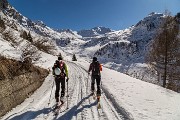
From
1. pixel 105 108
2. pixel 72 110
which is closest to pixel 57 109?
pixel 72 110

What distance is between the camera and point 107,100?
13.9 metres

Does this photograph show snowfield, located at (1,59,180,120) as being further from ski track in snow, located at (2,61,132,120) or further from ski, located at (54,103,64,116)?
ski, located at (54,103,64,116)

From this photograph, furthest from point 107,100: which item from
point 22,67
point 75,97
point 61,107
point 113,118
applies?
point 22,67

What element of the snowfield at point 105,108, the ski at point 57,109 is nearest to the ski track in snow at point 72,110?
the snowfield at point 105,108

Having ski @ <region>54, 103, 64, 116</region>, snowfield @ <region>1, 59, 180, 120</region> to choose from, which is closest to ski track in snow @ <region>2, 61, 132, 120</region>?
snowfield @ <region>1, 59, 180, 120</region>

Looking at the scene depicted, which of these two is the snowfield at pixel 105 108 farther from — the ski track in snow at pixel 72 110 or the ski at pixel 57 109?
the ski at pixel 57 109

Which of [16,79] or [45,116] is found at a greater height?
[16,79]

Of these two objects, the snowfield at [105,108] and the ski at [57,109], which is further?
the ski at [57,109]

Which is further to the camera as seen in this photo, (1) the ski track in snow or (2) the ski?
(2) the ski

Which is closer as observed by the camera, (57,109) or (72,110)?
(72,110)

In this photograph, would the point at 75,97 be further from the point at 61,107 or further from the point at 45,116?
the point at 45,116

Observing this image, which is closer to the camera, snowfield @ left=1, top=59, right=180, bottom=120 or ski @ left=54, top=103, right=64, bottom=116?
snowfield @ left=1, top=59, right=180, bottom=120

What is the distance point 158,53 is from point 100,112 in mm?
17500

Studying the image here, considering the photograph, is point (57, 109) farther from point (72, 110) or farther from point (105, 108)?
point (105, 108)
